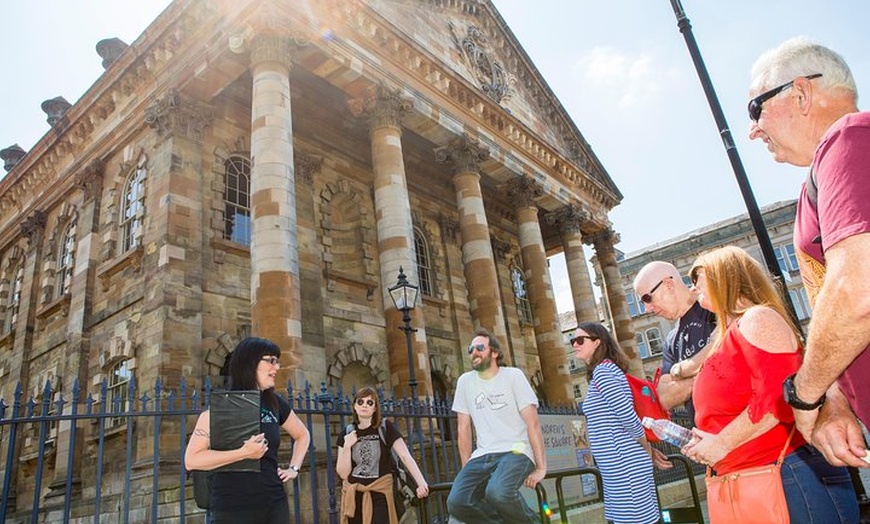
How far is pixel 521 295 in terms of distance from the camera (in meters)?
23.4

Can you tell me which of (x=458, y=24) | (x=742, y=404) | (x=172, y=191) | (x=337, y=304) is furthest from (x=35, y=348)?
(x=742, y=404)

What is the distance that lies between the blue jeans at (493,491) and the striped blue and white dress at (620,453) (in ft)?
2.59

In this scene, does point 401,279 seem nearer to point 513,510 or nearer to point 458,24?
point 513,510

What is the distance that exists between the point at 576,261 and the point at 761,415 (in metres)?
19.2

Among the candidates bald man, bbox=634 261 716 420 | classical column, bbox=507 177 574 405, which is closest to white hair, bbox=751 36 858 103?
bald man, bbox=634 261 716 420

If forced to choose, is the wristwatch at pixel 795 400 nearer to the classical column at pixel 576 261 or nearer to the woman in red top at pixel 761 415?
the woman in red top at pixel 761 415

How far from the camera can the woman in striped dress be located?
3578 mm

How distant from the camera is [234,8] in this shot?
39.8ft

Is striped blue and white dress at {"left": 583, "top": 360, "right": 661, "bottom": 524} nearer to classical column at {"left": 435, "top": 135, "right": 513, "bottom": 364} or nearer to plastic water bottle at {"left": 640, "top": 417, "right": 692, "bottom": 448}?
plastic water bottle at {"left": 640, "top": 417, "right": 692, "bottom": 448}

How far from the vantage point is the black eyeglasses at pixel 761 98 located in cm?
197

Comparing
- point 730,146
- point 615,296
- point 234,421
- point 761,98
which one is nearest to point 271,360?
point 234,421

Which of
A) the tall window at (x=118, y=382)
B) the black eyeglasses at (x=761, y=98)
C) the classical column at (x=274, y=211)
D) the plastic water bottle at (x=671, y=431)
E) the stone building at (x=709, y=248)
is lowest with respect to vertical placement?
the plastic water bottle at (x=671, y=431)

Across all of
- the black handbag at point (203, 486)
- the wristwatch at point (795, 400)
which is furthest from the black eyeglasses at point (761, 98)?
the black handbag at point (203, 486)

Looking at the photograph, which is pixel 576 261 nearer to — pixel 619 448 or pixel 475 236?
pixel 475 236
